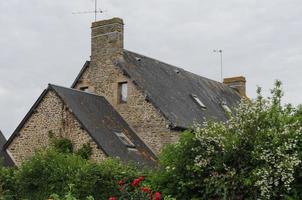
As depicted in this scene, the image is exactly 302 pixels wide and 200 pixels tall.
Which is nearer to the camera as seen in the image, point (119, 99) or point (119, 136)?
point (119, 136)

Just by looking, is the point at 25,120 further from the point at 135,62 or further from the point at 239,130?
the point at 239,130

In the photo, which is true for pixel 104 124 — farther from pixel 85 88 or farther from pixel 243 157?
pixel 243 157

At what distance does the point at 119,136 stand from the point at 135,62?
5.09 m

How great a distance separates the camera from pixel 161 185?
44.6 ft

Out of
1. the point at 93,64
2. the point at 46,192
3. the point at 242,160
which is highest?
the point at 93,64

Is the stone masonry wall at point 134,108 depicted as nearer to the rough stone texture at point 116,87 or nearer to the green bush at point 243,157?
the rough stone texture at point 116,87

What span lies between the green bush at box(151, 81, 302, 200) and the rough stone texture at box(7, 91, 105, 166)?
1090 cm

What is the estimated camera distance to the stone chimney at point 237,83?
39562mm

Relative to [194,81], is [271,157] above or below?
below

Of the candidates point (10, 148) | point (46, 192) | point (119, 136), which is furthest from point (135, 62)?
point (46, 192)

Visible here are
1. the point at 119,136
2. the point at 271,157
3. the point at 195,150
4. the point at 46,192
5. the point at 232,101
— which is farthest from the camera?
the point at 232,101

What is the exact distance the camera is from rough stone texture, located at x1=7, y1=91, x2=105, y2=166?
2412 centimetres

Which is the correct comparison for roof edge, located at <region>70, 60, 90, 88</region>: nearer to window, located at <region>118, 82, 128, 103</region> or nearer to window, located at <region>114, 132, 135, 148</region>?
window, located at <region>118, 82, 128, 103</region>

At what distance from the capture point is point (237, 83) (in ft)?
131
